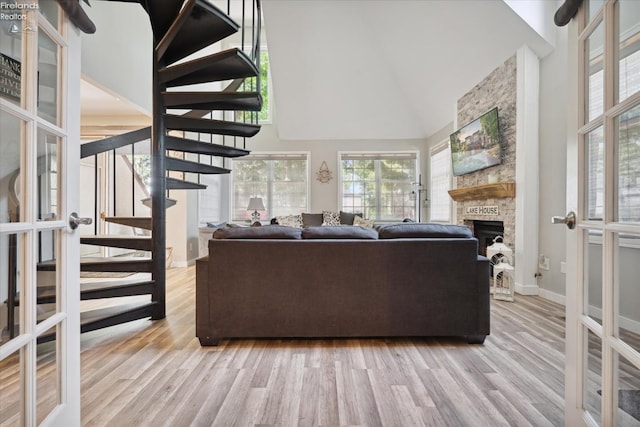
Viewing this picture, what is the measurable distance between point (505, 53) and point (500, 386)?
3.69 metres

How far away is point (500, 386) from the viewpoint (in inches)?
61.5

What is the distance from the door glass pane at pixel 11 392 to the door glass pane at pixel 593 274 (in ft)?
5.48

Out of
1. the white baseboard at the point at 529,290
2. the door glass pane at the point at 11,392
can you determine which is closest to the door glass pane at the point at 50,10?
the door glass pane at the point at 11,392

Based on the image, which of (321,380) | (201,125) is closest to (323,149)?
(201,125)

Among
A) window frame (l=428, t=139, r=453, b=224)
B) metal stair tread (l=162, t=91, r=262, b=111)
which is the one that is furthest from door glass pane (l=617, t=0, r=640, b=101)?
window frame (l=428, t=139, r=453, b=224)

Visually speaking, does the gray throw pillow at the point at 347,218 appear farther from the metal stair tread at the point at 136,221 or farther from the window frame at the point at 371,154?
the metal stair tread at the point at 136,221

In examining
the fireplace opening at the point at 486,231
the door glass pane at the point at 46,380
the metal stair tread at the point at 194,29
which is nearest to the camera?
the door glass pane at the point at 46,380

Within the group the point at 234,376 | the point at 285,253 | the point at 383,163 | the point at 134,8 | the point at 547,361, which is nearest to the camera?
the point at 234,376

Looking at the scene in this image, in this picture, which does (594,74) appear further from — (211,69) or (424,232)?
(211,69)

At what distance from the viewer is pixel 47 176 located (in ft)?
3.17

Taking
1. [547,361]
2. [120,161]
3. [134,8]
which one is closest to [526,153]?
[547,361]

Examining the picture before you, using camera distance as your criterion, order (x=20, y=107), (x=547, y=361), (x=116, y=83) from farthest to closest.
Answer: (x=116, y=83)
(x=547, y=361)
(x=20, y=107)

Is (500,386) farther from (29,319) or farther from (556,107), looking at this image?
(556,107)

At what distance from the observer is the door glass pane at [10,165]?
2.61 feet
